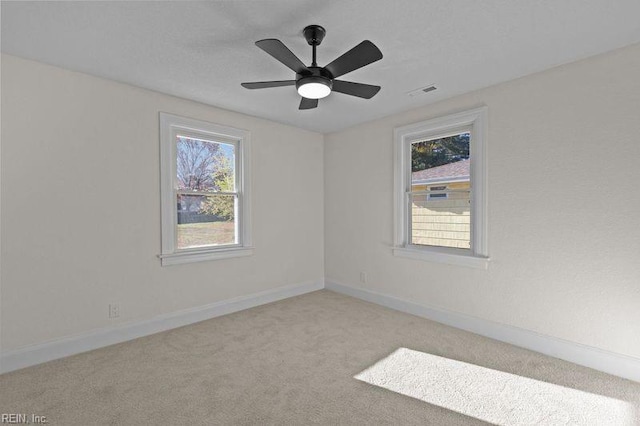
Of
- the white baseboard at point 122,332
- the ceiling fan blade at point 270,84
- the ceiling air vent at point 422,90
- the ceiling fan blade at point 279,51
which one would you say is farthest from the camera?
the ceiling air vent at point 422,90

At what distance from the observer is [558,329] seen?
2643 millimetres

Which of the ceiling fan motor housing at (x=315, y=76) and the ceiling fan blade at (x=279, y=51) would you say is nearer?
the ceiling fan blade at (x=279, y=51)

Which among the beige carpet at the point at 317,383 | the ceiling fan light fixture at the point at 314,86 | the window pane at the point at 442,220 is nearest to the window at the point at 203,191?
the beige carpet at the point at 317,383

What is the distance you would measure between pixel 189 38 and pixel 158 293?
2493 mm

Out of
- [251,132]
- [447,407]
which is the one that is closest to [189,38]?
[251,132]

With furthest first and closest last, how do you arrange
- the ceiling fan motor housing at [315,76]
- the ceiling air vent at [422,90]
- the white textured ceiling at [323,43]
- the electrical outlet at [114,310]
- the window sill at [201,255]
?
the window sill at [201,255] → the ceiling air vent at [422,90] → the electrical outlet at [114,310] → the ceiling fan motor housing at [315,76] → the white textured ceiling at [323,43]

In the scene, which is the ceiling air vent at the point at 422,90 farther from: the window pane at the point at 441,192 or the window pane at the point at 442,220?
the window pane at the point at 442,220

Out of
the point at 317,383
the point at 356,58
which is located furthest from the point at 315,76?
the point at 317,383

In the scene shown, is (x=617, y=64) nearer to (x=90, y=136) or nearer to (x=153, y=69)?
(x=153, y=69)

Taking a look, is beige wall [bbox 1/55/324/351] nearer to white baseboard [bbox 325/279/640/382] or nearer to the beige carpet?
the beige carpet

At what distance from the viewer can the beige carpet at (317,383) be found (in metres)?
1.90

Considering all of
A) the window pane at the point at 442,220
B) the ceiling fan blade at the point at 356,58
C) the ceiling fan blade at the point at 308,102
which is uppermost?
the ceiling fan blade at the point at 356,58

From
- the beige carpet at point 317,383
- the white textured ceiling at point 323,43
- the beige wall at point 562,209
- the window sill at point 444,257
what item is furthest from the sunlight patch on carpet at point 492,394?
the white textured ceiling at point 323,43

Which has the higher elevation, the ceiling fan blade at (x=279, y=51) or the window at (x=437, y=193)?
the ceiling fan blade at (x=279, y=51)
